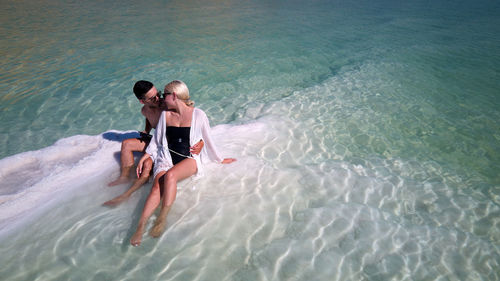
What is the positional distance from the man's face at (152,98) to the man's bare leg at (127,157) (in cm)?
69

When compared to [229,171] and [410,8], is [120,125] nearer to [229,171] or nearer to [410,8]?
[229,171]

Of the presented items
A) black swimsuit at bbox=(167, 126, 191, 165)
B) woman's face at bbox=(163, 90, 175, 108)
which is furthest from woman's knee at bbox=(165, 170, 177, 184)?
woman's face at bbox=(163, 90, 175, 108)

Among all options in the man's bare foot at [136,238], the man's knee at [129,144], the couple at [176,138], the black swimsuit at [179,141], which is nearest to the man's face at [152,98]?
the couple at [176,138]

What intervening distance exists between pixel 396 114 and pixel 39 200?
7.72 metres

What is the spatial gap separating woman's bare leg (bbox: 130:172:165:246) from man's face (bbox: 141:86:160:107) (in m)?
1.12

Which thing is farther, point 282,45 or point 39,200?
point 282,45

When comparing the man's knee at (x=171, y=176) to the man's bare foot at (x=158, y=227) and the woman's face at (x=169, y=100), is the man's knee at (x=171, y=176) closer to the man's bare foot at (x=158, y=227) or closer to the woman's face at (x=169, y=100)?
the man's bare foot at (x=158, y=227)

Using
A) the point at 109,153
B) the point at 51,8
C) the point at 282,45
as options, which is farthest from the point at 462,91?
the point at 51,8

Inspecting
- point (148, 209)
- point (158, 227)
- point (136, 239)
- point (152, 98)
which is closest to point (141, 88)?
point (152, 98)

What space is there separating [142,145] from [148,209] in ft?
4.85

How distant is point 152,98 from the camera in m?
4.09

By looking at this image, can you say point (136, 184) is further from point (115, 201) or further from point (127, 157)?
point (127, 157)

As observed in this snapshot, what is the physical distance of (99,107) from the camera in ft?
25.0

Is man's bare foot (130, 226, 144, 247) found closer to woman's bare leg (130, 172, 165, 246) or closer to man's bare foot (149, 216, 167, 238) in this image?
woman's bare leg (130, 172, 165, 246)
